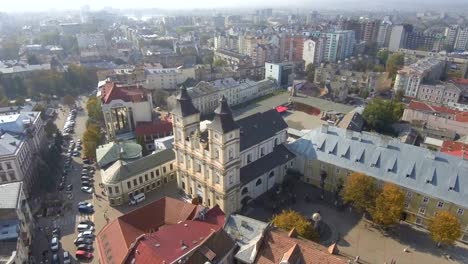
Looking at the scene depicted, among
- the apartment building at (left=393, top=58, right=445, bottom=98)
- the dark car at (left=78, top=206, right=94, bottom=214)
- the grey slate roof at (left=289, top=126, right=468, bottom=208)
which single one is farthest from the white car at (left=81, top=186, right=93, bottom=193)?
the apartment building at (left=393, top=58, right=445, bottom=98)

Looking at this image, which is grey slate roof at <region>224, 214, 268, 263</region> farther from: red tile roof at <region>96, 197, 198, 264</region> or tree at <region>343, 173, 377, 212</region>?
tree at <region>343, 173, 377, 212</region>

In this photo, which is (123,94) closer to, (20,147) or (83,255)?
(20,147)

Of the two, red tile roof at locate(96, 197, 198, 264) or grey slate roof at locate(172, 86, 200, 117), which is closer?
red tile roof at locate(96, 197, 198, 264)

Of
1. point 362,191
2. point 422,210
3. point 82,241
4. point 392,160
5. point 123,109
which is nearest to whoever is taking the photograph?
point 82,241

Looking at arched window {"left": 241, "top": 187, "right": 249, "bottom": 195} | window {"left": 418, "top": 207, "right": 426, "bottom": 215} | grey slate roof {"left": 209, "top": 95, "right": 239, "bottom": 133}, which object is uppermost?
grey slate roof {"left": 209, "top": 95, "right": 239, "bottom": 133}

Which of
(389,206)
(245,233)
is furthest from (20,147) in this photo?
(389,206)

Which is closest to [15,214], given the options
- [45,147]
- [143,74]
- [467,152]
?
[45,147]
